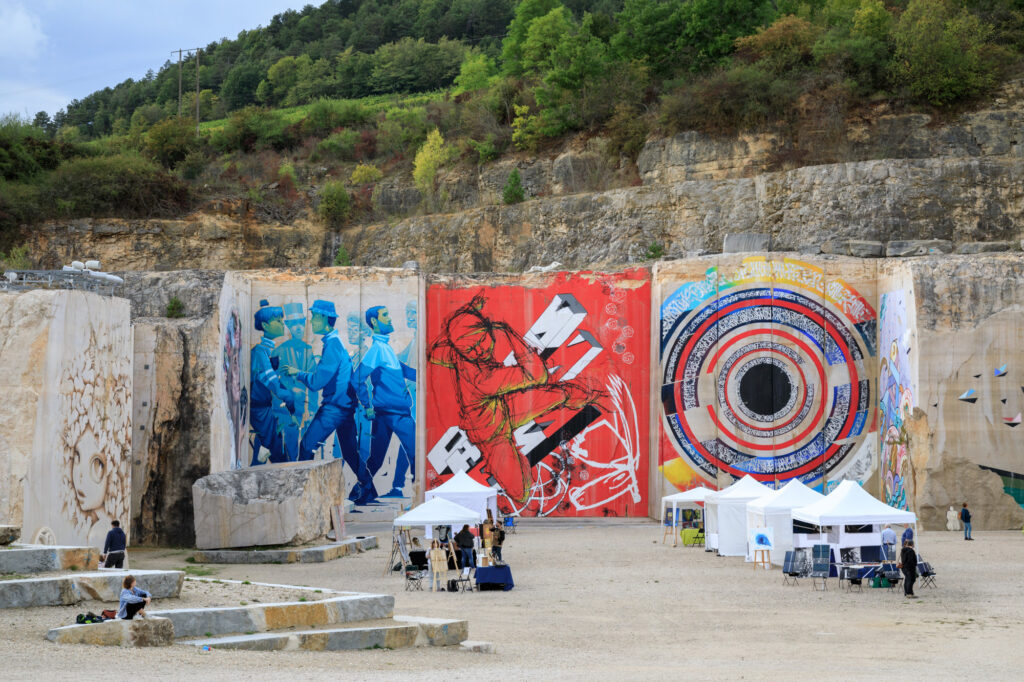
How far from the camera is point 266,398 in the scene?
105 ft

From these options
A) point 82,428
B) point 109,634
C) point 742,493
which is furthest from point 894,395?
point 109,634

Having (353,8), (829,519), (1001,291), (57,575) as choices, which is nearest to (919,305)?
(1001,291)

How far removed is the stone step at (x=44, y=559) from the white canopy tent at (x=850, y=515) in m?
11.9

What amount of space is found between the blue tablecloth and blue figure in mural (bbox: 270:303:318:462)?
14.1 metres

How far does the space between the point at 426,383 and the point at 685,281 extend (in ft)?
25.9

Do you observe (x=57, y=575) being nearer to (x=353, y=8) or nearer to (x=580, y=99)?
(x=580, y=99)

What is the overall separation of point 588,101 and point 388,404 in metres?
19.9

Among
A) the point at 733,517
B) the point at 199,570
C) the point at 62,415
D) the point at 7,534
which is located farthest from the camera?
the point at 733,517

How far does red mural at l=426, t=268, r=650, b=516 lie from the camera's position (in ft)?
105

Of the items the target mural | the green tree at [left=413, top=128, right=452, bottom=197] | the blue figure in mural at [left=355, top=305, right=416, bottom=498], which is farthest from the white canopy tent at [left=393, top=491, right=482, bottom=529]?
the green tree at [left=413, top=128, right=452, bottom=197]

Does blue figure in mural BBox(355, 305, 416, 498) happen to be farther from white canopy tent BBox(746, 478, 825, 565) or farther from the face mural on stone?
white canopy tent BBox(746, 478, 825, 565)

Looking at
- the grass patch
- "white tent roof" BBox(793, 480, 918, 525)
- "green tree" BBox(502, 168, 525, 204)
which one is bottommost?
the grass patch

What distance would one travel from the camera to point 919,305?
2838 centimetres

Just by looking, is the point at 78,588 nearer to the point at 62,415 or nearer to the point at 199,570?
Result: the point at 199,570
